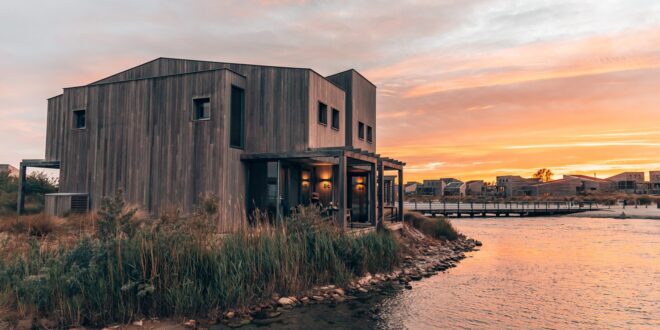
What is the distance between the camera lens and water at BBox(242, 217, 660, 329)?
7934 mm

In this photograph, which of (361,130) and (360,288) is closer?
(360,288)

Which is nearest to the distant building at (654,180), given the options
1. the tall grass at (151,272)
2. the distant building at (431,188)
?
the distant building at (431,188)

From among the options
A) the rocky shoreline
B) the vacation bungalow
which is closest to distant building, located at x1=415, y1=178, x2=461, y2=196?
the rocky shoreline

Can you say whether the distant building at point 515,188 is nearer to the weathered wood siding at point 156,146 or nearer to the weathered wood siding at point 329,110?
the weathered wood siding at point 329,110

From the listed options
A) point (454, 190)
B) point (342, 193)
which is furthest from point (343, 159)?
point (454, 190)

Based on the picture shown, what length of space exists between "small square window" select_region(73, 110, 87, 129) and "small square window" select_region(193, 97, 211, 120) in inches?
233

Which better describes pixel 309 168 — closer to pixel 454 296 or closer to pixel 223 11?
Answer: pixel 223 11

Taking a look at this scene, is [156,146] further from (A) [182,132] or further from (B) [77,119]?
(B) [77,119]

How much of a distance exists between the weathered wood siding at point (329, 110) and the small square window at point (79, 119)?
381 inches

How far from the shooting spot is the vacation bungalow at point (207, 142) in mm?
14078

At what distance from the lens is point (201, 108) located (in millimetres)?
14656

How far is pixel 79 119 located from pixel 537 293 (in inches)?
703

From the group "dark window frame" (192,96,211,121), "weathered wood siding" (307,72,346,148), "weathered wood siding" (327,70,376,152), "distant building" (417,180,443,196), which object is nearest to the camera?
"dark window frame" (192,96,211,121)

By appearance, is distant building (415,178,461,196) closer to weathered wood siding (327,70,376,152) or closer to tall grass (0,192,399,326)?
weathered wood siding (327,70,376,152)
